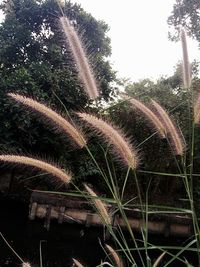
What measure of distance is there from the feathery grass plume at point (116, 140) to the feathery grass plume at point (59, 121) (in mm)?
72

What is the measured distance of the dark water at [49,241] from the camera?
8305 millimetres

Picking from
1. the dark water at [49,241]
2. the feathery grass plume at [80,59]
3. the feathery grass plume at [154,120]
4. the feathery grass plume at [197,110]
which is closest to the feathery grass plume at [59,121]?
the feathery grass plume at [80,59]

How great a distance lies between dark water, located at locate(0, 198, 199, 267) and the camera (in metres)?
8.30

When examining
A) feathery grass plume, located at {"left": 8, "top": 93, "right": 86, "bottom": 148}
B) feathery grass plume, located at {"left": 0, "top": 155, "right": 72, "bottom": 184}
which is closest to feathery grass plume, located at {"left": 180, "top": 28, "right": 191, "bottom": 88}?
feathery grass plume, located at {"left": 8, "top": 93, "right": 86, "bottom": 148}

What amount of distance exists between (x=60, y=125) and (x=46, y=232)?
10078mm

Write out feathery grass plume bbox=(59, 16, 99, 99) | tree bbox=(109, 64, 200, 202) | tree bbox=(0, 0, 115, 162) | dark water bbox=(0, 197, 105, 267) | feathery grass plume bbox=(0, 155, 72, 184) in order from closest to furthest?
feathery grass plume bbox=(0, 155, 72, 184) < feathery grass plume bbox=(59, 16, 99, 99) < dark water bbox=(0, 197, 105, 267) < tree bbox=(0, 0, 115, 162) < tree bbox=(109, 64, 200, 202)

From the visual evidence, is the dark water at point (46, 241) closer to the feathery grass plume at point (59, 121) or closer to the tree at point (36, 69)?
the tree at point (36, 69)

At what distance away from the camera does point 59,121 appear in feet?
5.62

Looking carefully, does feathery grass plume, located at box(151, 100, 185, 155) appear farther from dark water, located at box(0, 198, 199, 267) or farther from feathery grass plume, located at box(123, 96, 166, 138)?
dark water, located at box(0, 198, 199, 267)

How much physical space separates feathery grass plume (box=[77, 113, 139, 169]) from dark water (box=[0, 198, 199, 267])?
6.46m

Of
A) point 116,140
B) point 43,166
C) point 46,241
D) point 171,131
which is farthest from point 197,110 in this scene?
point 46,241

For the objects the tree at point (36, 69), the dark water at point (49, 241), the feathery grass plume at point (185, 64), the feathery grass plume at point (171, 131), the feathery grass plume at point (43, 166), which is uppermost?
the tree at point (36, 69)

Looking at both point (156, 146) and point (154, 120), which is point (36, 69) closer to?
point (156, 146)

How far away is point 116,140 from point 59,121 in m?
0.26
